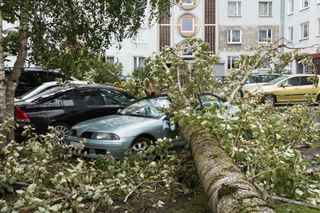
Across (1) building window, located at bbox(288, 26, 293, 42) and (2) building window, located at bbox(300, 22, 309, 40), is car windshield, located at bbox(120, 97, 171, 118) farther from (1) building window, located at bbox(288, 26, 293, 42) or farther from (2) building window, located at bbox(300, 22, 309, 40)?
(1) building window, located at bbox(288, 26, 293, 42)

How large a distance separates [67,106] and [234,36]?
31909 mm

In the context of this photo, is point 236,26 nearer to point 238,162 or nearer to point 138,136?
point 138,136

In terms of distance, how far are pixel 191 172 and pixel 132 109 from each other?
4404 mm

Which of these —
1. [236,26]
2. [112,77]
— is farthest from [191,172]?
[236,26]

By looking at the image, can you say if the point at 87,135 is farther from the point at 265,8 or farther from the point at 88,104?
the point at 265,8

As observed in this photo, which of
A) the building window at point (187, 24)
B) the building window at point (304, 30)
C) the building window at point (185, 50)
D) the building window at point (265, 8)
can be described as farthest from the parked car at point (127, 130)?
the building window at point (265, 8)

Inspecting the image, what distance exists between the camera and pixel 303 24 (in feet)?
113

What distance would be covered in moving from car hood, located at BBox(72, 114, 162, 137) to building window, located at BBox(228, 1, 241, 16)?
33.6 meters

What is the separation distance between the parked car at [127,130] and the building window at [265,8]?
33.8 meters

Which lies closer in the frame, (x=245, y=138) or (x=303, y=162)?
(x=303, y=162)

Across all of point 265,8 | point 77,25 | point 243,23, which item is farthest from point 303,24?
point 77,25

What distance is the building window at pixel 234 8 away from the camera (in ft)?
132

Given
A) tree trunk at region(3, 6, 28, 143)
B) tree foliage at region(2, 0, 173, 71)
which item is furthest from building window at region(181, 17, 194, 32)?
tree trunk at region(3, 6, 28, 143)

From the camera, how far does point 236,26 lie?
40.2 meters
